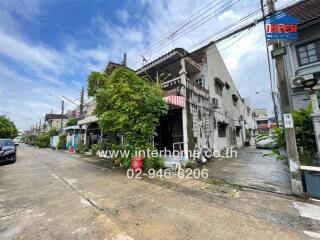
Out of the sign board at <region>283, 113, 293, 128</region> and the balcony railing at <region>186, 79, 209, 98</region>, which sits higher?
the balcony railing at <region>186, 79, 209, 98</region>

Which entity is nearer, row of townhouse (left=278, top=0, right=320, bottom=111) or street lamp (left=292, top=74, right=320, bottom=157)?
street lamp (left=292, top=74, right=320, bottom=157)

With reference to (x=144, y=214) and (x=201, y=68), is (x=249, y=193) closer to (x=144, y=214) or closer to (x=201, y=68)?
(x=144, y=214)

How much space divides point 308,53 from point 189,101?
7348 mm

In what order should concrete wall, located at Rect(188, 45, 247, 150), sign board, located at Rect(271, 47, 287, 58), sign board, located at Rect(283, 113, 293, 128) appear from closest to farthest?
sign board, located at Rect(283, 113, 293, 128) < sign board, located at Rect(271, 47, 287, 58) < concrete wall, located at Rect(188, 45, 247, 150)

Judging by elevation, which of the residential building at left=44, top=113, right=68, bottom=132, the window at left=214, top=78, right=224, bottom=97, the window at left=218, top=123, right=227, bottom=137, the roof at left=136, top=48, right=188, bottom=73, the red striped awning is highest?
the residential building at left=44, top=113, right=68, bottom=132

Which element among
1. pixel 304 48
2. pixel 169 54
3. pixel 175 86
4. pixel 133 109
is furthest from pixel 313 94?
pixel 304 48

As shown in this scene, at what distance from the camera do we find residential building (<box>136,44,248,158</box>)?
28.2 ft

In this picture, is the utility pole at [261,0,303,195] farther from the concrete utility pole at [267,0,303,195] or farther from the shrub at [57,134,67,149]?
the shrub at [57,134,67,149]

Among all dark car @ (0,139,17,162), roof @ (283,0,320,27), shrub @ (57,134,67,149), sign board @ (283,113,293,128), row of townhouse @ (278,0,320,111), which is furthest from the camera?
shrub @ (57,134,67,149)

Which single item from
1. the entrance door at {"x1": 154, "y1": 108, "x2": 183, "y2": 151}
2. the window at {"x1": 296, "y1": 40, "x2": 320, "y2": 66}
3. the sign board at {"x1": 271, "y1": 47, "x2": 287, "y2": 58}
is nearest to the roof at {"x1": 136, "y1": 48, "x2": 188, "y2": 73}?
the entrance door at {"x1": 154, "y1": 108, "x2": 183, "y2": 151}

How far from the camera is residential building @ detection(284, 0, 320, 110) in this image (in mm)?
8766

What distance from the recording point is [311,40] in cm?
902

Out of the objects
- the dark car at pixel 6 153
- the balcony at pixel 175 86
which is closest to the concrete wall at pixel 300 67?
the balcony at pixel 175 86

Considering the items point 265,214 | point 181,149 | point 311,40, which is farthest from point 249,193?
point 311,40
